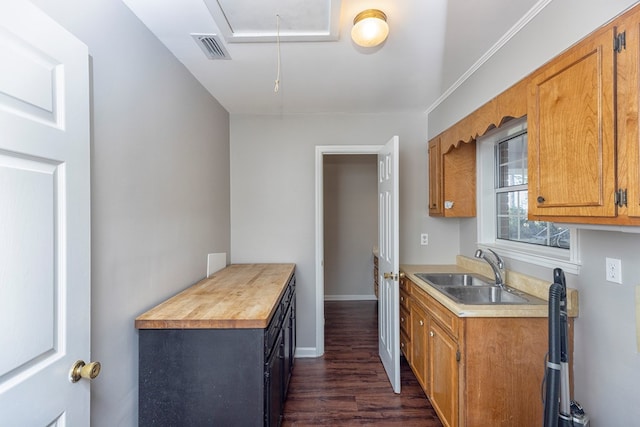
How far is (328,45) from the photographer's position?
178 centimetres

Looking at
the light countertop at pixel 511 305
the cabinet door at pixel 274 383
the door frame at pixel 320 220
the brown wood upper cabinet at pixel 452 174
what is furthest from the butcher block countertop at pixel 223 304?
the brown wood upper cabinet at pixel 452 174

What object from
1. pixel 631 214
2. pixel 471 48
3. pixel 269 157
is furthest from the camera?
pixel 269 157

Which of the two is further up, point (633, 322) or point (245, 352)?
point (633, 322)

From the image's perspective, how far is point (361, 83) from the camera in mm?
2312

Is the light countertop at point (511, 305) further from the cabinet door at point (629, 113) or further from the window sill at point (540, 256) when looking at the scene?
the cabinet door at point (629, 113)

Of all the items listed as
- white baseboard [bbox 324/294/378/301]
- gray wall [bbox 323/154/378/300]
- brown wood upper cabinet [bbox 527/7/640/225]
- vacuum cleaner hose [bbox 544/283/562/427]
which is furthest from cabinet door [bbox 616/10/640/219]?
white baseboard [bbox 324/294/378/301]

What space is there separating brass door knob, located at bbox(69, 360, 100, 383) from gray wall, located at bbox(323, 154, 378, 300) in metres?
4.19

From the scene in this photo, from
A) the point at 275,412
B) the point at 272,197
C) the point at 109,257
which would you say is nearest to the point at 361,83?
the point at 272,197

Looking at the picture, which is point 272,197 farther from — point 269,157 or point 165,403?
point 165,403

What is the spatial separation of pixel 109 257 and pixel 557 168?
6.71 feet

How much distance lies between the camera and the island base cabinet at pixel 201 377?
142cm

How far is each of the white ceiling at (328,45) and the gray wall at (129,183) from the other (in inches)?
9.3

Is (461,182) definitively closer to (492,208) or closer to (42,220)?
(492,208)

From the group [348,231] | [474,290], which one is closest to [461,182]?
[474,290]
